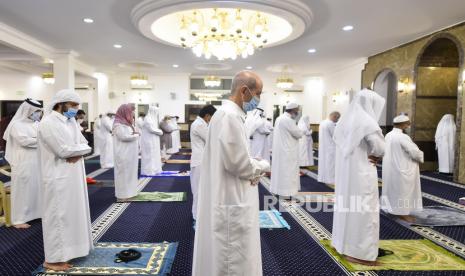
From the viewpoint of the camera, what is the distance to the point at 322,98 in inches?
534

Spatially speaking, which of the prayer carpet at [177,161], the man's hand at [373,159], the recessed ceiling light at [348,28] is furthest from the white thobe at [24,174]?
the recessed ceiling light at [348,28]

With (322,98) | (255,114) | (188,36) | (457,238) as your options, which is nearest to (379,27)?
(255,114)

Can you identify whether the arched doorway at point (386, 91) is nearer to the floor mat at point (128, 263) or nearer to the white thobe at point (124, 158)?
the white thobe at point (124, 158)

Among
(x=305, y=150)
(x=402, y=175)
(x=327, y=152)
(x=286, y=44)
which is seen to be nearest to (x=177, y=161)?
(x=305, y=150)

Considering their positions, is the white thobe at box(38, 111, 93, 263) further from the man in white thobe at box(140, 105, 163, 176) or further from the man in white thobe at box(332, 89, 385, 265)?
the man in white thobe at box(140, 105, 163, 176)

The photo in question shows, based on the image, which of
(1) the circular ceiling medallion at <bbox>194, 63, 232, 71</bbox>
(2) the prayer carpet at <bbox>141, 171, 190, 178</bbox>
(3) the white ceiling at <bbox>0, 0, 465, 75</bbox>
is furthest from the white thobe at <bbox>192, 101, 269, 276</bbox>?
(1) the circular ceiling medallion at <bbox>194, 63, 232, 71</bbox>

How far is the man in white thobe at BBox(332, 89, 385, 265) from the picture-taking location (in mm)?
2662

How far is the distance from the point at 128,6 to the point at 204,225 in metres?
4.64

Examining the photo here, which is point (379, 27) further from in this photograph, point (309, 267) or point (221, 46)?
point (309, 267)

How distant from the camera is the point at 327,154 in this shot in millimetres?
5879

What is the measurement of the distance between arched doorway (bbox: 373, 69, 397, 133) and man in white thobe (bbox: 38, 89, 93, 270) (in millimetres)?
8370

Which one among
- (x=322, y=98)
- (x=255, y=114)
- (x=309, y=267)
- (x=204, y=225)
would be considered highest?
(x=322, y=98)

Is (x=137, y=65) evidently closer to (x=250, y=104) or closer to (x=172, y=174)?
(x=172, y=174)

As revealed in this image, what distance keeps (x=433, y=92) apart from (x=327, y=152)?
12.2ft
